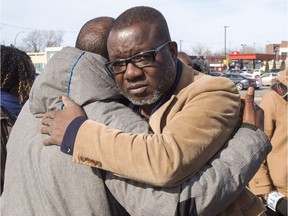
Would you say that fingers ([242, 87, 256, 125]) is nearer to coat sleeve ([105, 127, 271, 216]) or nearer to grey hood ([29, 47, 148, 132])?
coat sleeve ([105, 127, 271, 216])

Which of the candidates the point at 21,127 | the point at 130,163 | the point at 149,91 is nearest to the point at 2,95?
the point at 21,127

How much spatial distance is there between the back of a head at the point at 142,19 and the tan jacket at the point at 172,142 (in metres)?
0.29

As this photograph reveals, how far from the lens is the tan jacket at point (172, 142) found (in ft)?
4.40

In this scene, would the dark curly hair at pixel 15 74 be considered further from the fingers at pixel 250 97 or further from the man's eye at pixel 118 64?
the fingers at pixel 250 97

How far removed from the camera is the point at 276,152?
3.04 metres

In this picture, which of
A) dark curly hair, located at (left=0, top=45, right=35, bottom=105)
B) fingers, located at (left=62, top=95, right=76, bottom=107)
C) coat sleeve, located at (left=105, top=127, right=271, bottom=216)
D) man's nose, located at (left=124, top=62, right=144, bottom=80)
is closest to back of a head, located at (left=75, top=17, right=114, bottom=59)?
man's nose, located at (left=124, top=62, right=144, bottom=80)

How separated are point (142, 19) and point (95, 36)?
298 mm

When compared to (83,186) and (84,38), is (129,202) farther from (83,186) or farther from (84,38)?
(84,38)

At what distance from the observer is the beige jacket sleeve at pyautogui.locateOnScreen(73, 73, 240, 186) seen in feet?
4.40

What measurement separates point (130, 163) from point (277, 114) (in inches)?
79.0

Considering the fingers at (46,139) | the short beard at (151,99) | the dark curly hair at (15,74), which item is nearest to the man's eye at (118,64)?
the short beard at (151,99)

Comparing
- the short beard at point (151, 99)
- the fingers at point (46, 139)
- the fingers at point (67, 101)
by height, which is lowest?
the fingers at point (46, 139)

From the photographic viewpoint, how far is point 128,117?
1.52 m

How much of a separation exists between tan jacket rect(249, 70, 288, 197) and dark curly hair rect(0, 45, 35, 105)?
2.07 metres
